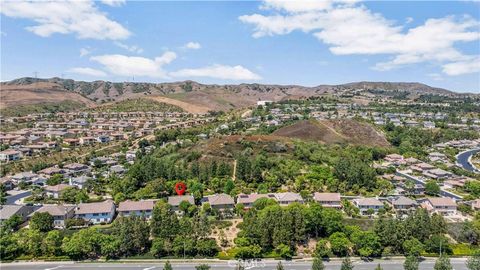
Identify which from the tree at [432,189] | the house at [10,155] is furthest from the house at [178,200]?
the house at [10,155]

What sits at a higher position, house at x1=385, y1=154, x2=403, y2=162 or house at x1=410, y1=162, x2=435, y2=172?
house at x1=385, y1=154, x2=403, y2=162

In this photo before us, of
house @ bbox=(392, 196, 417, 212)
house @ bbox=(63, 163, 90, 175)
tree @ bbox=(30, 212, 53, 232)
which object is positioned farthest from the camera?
house @ bbox=(63, 163, 90, 175)

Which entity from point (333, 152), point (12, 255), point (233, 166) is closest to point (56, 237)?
point (12, 255)

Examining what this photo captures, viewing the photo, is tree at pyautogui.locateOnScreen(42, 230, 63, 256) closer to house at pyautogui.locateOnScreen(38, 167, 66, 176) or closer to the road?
the road

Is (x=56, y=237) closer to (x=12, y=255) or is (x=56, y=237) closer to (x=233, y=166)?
(x=12, y=255)

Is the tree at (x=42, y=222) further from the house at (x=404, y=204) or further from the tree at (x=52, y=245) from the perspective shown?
the house at (x=404, y=204)

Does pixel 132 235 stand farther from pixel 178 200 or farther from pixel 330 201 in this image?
pixel 330 201

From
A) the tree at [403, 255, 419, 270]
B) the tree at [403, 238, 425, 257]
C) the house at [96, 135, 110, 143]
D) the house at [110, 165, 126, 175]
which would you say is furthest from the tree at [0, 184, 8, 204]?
the tree at [403, 238, 425, 257]

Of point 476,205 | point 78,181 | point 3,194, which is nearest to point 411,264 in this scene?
point 476,205
